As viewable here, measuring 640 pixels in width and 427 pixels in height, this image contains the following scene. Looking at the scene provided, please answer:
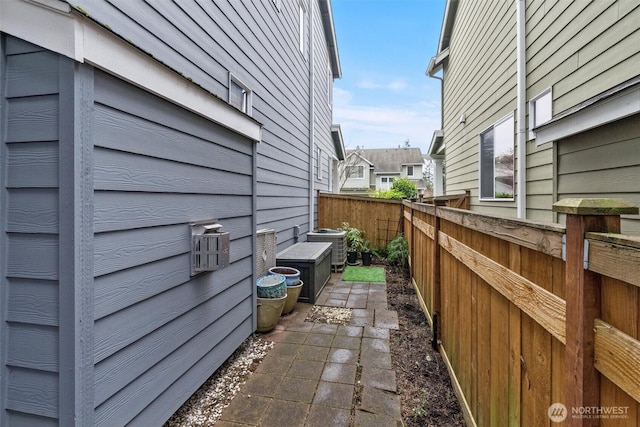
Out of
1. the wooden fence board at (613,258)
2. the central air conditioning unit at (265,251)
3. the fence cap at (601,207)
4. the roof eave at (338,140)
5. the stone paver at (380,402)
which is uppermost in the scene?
the roof eave at (338,140)

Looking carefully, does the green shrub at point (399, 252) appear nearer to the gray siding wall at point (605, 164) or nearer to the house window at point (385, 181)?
the gray siding wall at point (605, 164)

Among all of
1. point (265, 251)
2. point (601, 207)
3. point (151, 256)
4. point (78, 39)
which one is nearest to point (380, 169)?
point (265, 251)

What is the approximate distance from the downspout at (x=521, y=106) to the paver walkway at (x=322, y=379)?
2.27 meters

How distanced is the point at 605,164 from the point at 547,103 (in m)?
1.25

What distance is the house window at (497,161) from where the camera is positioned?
4656 millimetres

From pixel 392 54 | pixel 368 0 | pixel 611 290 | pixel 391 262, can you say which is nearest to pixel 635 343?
pixel 611 290

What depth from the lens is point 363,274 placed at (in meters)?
6.90

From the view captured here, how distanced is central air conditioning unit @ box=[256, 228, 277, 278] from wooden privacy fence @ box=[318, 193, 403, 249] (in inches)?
164

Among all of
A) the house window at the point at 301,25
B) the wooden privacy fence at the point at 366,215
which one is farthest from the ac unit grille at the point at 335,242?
the house window at the point at 301,25

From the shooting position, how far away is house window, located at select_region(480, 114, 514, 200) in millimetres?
4656

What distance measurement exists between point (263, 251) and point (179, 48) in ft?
8.40

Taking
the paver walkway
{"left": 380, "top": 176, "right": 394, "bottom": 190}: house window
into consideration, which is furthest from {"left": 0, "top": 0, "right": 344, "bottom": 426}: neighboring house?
{"left": 380, "top": 176, "right": 394, "bottom": 190}: house window

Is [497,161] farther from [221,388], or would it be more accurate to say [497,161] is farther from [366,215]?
[221,388]

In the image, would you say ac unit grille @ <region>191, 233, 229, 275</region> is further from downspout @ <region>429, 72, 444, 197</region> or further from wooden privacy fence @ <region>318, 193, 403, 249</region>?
downspout @ <region>429, 72, 444, 197</region>
